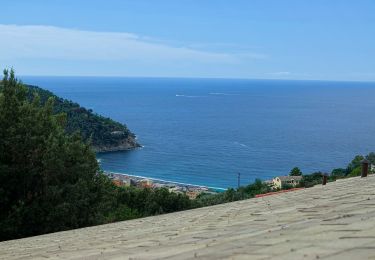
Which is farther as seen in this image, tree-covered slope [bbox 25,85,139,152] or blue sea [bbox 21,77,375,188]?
tree-covered slope [bbox 25,85,139,152]

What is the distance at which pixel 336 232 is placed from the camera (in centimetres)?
288

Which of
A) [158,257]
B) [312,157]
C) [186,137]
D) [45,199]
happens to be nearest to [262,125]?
[186,137]

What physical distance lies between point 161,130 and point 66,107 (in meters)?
28.7

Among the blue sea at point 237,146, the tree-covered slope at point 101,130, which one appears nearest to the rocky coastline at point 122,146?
the tree-covered slope at point 101,130

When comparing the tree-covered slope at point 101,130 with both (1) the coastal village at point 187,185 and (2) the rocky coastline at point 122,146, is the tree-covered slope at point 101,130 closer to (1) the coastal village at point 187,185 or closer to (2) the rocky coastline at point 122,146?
(2) the rocky coastline at point 122,146

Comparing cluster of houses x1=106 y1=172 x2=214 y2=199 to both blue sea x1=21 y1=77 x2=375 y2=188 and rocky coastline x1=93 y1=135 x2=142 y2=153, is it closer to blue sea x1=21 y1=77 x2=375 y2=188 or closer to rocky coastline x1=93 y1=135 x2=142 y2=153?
blue sea x1=21 y1=77 x2=375 y2=188

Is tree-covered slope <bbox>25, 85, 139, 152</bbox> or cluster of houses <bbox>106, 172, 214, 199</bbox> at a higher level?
tree-covered slope <bbox>25, 85, 139, 152</bbox>

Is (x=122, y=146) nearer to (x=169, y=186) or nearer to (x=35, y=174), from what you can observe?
(x=169, y=186)

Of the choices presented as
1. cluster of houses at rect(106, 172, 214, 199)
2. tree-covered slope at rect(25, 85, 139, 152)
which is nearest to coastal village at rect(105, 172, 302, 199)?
cluster of houses at rect(106, 172, 214, 199)

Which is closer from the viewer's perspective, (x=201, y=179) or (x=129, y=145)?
(x=201, y=179)

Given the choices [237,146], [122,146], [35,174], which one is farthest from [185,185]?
[35,174]

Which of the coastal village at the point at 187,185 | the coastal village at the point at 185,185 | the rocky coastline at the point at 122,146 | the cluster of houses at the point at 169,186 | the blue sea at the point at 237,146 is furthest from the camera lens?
the rocky coastline at the point at 122,146

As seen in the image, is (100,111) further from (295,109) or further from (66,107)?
(295,109)

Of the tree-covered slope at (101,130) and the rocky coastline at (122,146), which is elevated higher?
the tree-covered slope at (101,130)
